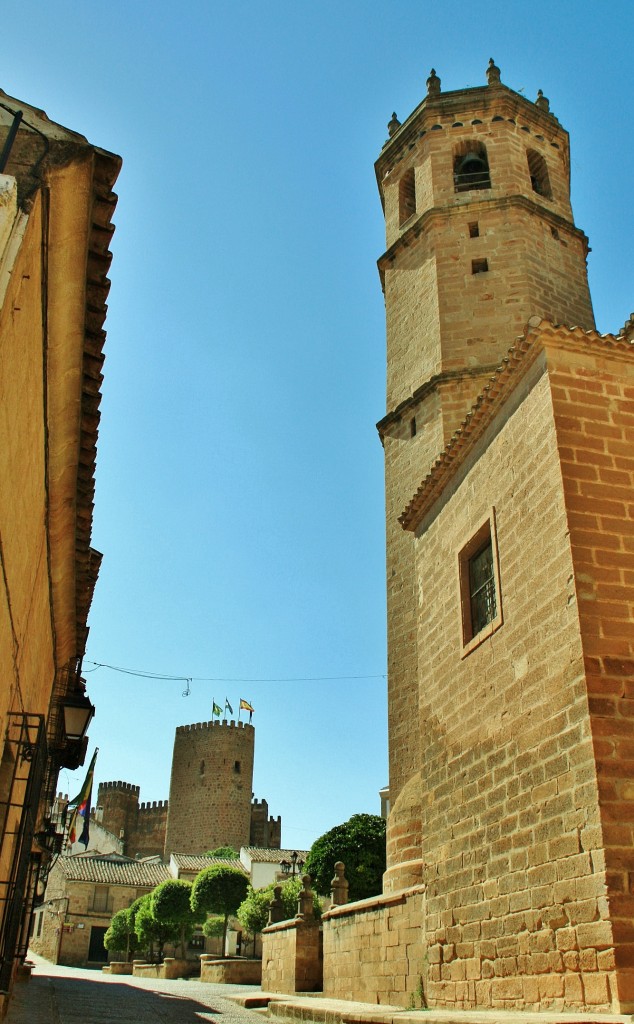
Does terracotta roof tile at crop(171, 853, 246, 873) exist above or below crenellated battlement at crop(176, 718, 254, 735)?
below

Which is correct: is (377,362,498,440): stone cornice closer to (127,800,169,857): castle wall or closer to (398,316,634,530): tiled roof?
(398,316,634,530): tiled roof

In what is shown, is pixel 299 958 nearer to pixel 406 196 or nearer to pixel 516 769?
pixel 516 769

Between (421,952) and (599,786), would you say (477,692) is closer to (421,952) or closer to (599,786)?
(599,786)

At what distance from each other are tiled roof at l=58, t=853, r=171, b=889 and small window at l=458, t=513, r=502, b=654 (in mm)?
37333

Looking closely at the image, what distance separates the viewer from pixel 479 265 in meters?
14.2

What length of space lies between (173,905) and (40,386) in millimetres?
29408

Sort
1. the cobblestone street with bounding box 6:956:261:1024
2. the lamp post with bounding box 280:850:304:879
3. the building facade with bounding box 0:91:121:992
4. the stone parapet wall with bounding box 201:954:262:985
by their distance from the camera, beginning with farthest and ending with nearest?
the lamp post with bounding box 280:850:304:879, the stone parapet wall with bounding box 201:954:262:985, the cobblestone street with bounding box 6:956:261:1024, the building facade with bounding box 0:91:121:992

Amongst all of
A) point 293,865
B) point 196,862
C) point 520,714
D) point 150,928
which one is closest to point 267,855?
point 196,862

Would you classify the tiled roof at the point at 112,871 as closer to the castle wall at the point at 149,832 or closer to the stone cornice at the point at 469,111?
the castle wall at the point at 149,832

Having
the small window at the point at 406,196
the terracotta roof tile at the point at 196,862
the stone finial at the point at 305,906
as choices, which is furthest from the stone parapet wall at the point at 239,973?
the terracotta roof tile at the point at 196,862

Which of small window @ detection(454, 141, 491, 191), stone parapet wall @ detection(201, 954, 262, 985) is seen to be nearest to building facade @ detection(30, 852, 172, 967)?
stone parapet wall @ detection(201, 954, 262, 985)

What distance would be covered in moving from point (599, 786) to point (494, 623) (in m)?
2.01

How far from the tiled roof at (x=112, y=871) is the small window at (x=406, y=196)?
113ft

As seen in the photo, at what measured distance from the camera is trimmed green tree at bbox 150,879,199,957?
29969mm
